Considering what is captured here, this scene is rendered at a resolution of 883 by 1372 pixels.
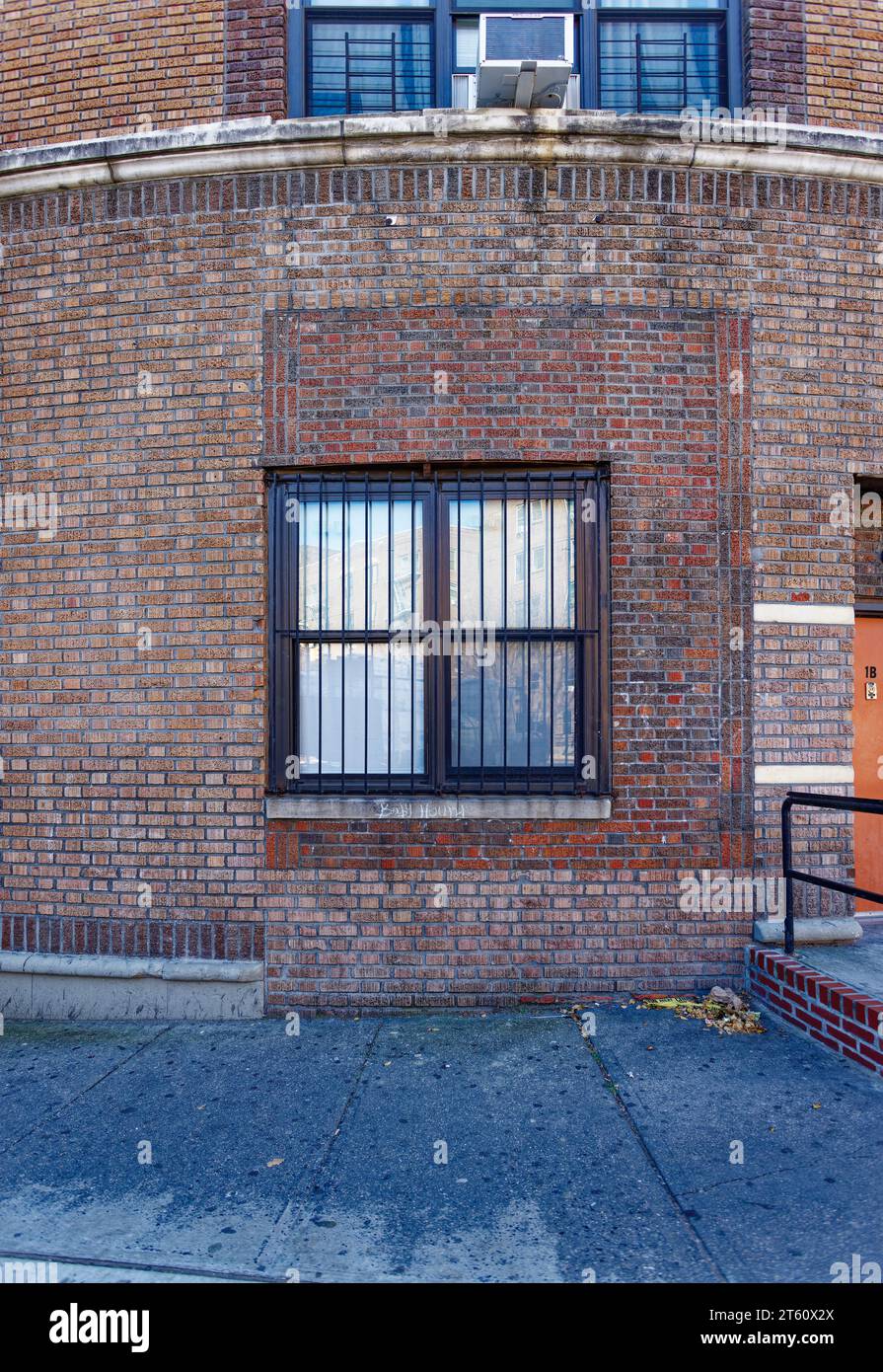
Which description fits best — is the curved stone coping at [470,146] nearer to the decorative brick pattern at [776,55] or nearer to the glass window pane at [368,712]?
the decorative brick pattern at [776,55]

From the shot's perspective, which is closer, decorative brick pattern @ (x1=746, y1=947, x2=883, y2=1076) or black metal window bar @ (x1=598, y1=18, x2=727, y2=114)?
decorative brick pattern @ (x1=746, y1=947, x2=883, y2=1076)

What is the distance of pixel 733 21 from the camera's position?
508 cm

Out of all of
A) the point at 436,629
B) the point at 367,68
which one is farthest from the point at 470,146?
the point at 436,629

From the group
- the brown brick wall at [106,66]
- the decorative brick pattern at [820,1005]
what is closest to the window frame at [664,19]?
the brown brick wall at [106,66]

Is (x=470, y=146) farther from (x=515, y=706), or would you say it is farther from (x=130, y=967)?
(x=130, y=967)

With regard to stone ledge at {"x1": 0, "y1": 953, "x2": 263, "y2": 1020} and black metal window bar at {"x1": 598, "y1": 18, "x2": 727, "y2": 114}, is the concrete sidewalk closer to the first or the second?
stone ledge at {"x1": 0, "y1": 953, "x2": 263, "y2": 1020}

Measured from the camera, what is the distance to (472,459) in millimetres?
4668

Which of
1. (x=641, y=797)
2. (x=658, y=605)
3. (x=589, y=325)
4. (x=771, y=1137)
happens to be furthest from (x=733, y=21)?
(x=771, y=1137)

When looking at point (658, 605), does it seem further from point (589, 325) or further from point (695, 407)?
point (589, 325)

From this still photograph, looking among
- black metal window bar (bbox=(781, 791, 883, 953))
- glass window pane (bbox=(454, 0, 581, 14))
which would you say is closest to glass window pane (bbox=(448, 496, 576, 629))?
black metal window bar (bbox=(781, 791, 883, 953))

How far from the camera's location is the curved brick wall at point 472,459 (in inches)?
182

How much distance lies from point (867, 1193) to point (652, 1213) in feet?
2.59

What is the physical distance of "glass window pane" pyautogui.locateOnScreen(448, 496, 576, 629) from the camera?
4.79m

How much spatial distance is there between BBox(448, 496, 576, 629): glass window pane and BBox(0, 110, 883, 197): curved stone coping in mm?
2054
